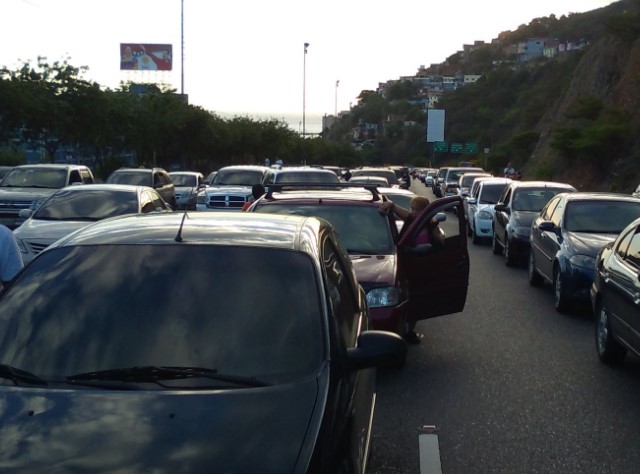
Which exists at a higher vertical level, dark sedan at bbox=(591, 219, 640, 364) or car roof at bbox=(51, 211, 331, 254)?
car roof at bbox=(51, 211, 331, 254)

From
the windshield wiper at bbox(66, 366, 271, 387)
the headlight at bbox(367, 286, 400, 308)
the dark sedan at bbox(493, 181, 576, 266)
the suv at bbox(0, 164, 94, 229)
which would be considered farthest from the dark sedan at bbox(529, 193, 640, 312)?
the suv at bbox(0, 164, 94, 229)

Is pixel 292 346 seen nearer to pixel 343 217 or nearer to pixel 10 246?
pixel 10 246

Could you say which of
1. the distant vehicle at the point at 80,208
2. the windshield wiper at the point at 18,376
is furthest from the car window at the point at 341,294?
the distant vehicle at the point at 80,208

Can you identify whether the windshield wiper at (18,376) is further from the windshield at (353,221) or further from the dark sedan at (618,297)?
the windshield at (353,221)

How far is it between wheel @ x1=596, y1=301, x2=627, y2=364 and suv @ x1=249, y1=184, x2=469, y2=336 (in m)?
1.32

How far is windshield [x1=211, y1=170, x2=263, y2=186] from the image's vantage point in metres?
26.1

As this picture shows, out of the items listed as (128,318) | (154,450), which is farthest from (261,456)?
(128,318)

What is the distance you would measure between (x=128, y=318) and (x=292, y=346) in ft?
2.43

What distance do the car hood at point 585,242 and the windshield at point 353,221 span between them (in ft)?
10.9

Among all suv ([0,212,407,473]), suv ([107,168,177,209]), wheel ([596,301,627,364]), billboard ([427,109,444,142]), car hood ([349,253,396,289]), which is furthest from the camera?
billboard ([427,109,444,142])

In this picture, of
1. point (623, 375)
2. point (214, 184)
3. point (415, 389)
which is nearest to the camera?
point (415, 389)

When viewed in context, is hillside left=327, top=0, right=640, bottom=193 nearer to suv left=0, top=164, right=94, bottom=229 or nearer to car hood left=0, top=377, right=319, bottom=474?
suv left=0, top=164, right=94, bottom=229

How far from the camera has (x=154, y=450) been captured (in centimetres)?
344

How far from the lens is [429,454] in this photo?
20.8ft
